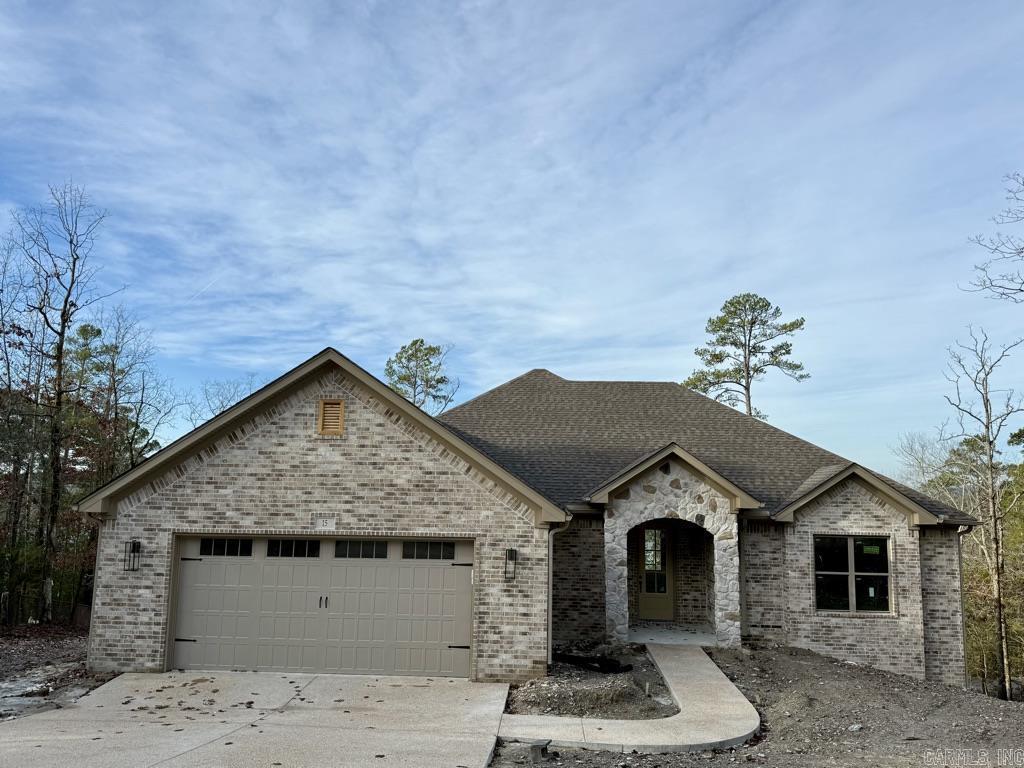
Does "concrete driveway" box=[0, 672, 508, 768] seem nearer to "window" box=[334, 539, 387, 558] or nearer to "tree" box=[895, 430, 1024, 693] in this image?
"window" box=[334, 539, 387, 558]

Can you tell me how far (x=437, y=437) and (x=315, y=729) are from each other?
16.3ft

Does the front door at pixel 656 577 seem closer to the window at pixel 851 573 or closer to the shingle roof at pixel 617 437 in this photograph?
the shingle roof at pixel 617 437

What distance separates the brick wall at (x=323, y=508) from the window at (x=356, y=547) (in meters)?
0.31

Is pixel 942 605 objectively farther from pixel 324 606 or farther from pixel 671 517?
pixel 324 606

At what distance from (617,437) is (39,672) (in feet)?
42.0

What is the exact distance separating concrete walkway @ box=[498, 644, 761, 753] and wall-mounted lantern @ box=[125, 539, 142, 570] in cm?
673

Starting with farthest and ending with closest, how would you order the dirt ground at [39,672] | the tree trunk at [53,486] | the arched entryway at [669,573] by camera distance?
1. the tree trunk at [53,486]
2. the arched entryway at [669,573]
3. the dirt ground at [39,672]

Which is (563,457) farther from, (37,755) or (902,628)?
(37,755)

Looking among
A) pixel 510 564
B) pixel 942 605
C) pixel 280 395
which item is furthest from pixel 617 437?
pixel 280 395

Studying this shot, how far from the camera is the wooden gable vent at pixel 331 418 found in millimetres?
12883

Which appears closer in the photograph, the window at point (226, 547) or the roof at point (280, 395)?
the roof at point (280, 395)

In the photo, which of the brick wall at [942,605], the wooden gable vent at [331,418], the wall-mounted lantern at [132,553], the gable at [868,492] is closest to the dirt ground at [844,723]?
the brick wall at [942,605]

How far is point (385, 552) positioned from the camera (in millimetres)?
12766

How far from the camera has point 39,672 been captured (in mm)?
12758
